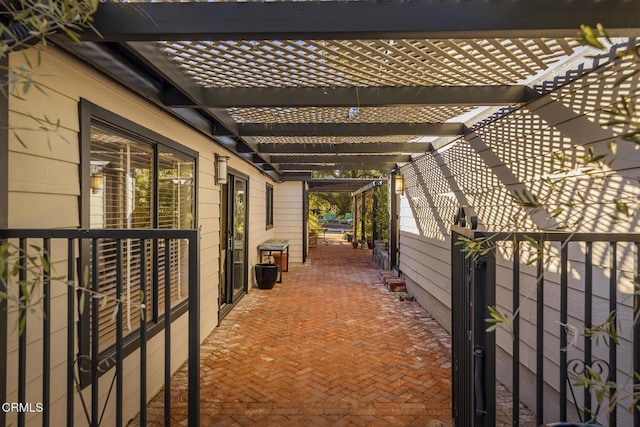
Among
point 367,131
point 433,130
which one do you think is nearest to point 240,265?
point 367,131

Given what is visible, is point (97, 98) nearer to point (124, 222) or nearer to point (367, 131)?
point (124, 222)

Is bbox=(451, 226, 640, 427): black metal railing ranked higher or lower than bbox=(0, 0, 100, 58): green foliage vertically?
lower

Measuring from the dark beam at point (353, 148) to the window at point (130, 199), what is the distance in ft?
6.19

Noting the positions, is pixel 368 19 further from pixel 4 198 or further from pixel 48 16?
pixel 4 198

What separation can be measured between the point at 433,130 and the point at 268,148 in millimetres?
2425

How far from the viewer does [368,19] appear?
172 cm

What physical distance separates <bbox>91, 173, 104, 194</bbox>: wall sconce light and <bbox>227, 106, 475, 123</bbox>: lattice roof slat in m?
1.53

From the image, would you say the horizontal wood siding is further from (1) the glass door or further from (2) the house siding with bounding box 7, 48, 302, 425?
(2) the house siding with bounding box 7, 48, 302, 425

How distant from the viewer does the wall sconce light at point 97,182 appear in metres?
2.39

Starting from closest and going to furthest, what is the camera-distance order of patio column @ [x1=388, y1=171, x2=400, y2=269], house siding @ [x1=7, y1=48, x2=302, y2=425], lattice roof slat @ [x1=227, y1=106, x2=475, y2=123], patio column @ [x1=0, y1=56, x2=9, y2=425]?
patio column @ [x1=0, y1=56, x2=9, y2=425], house siding @ [x1=7, y1=48, x2=302, y2=425], lattice roof slat @ [x1=227, y1=106, x2=475, y2=123], patio column @ [x1=388, y1=171, x2=400, y2=269]

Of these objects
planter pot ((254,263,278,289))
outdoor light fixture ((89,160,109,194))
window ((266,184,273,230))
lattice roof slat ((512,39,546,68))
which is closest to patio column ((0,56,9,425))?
outdoor light fixture ((89,160,109,194))
